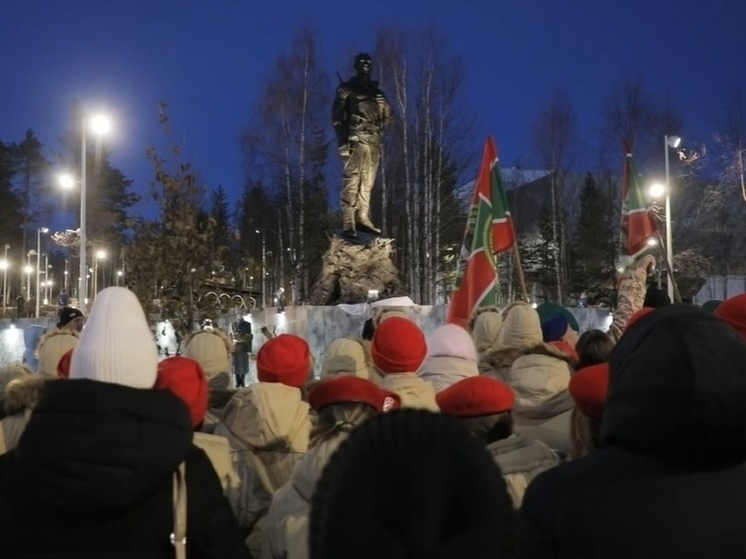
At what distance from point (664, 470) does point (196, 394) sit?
2029mm

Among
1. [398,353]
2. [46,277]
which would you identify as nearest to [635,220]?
[398,353]

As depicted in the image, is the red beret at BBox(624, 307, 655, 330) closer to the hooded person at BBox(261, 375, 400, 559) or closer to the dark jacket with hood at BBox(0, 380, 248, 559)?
the hooded person at BBox(261, 375, 400, 559)

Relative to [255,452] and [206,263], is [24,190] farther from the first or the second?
[255,452]

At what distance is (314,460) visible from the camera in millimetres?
2846

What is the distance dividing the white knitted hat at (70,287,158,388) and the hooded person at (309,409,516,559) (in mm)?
1070

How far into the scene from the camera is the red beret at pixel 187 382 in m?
3.33

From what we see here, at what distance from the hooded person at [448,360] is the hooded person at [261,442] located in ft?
6.76

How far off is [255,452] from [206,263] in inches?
290

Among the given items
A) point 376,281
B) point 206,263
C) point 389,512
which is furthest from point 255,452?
point 376,281

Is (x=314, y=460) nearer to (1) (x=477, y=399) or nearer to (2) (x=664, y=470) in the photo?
(1) (x=477, y=399)

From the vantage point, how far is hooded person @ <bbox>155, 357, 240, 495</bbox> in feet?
10.7

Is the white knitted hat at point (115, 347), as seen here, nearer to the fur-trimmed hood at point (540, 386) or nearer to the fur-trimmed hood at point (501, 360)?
the fur-trimmed hood at point (540, 386)

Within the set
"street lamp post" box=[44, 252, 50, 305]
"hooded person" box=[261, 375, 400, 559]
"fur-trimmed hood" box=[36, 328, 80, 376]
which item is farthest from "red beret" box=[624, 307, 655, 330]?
"street lamp post" box=[44, 252, 50, 305]

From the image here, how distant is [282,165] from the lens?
32.9 meters
